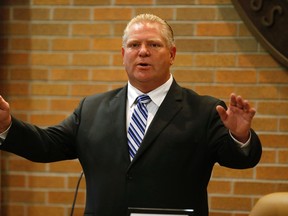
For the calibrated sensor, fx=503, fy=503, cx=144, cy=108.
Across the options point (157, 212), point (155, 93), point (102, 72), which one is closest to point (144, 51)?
point (155, 93)

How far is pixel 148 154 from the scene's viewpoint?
169 centimetres

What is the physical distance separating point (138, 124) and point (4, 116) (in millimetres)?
454

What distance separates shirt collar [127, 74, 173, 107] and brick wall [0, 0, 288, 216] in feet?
2.41

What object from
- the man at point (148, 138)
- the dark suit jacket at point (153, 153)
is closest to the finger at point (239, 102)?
the man at point (148, 138)

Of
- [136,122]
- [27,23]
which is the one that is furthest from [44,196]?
[136,122]

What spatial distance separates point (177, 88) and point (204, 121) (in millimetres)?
179

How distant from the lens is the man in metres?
1.66

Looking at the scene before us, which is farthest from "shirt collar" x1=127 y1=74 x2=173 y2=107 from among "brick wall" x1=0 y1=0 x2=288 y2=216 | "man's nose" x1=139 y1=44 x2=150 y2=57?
"brick wall" x1=0 y1=0 x2=288 y2=216

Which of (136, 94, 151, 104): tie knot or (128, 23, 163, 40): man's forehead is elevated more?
(128, 23, 163, 40): man's forehead

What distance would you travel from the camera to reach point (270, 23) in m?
2.44

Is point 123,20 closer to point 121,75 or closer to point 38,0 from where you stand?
point 121,75

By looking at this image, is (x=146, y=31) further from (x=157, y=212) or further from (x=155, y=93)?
Result: (x=157, y=212)

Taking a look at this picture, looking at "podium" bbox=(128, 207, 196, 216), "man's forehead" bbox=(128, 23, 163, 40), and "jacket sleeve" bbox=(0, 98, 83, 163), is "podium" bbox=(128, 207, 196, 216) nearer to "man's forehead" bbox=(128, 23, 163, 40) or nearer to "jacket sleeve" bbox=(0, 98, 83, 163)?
"jacket sleeve" bbox=(0, 98, 83, 163)

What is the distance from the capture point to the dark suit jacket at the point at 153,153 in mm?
1661
